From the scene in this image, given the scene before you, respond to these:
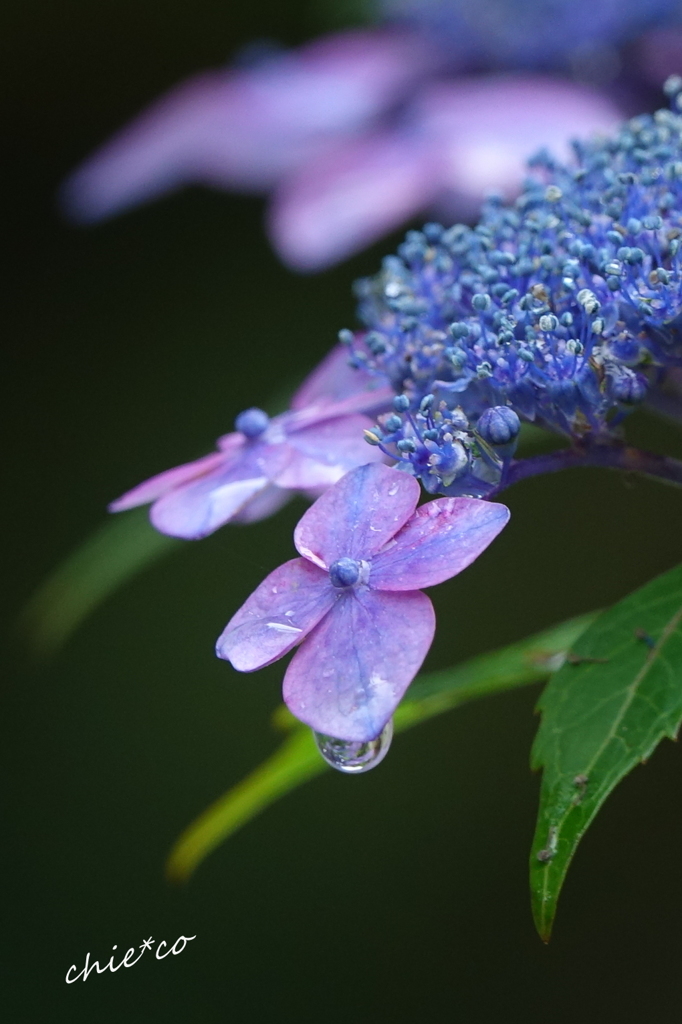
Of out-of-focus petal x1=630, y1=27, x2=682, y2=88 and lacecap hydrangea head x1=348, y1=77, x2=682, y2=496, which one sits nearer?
lacecap hydrangea head x1=348, y1=77, x2=682, y2=496

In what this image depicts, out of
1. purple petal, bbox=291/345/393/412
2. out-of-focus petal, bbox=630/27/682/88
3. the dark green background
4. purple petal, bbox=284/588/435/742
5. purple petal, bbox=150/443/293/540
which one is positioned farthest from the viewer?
the dark green background

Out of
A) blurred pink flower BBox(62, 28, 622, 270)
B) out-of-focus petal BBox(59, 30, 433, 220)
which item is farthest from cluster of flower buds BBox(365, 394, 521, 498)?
out-of-focus petal BBox(59, 30, 433, 220)

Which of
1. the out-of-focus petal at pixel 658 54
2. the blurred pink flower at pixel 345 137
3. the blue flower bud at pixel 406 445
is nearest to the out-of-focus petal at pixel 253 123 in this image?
the blurred pink flower at pixel 345 137

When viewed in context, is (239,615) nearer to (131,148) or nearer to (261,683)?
(131,148)

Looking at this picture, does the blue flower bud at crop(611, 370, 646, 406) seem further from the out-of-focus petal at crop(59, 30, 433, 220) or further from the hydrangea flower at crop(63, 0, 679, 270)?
the out-of-focus petal at crop(59, 30, 433, 220)

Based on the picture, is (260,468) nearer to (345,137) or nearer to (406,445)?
(406,445)

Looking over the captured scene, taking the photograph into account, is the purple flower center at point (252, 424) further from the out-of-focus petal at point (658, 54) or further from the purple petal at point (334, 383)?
the out-of-focus petal at point (658, 54)
